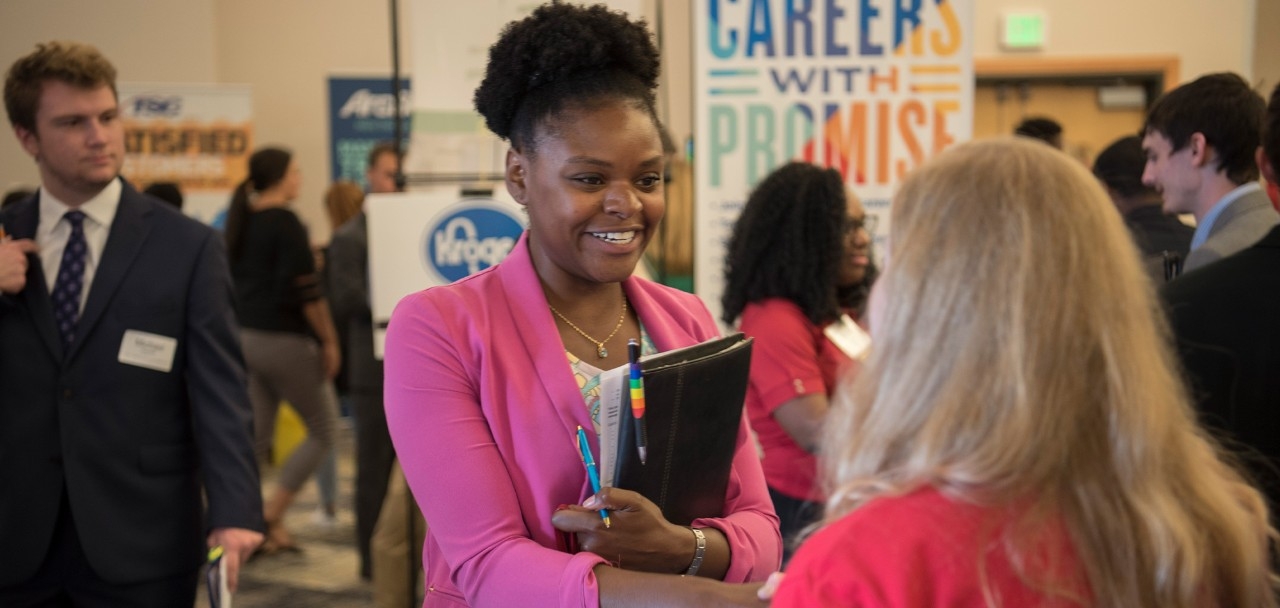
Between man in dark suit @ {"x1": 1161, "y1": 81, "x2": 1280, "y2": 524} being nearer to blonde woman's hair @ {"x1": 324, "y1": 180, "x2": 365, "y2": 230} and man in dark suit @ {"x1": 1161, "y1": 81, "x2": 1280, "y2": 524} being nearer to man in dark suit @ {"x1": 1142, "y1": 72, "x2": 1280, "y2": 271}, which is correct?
man in dark suit @ {"x1": 1142, "y1": 72, "x2": 1280, "y2": 271}

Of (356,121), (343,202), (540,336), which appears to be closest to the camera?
(540,336)

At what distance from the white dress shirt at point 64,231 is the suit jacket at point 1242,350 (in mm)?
2161

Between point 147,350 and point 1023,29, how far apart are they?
6.60 metres

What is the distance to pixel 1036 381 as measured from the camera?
3.10 ft

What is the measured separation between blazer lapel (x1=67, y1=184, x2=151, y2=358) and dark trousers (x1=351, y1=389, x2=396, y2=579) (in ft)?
6.99

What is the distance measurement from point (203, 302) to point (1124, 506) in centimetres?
201

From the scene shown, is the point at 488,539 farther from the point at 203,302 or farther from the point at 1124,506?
the point at 203,302

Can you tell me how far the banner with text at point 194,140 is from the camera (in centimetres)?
812

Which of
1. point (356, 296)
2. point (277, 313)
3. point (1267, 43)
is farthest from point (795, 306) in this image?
point (1267, 43)

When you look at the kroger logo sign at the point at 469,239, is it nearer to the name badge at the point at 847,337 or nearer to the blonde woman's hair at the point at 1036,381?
the name badge at the point at 847,337

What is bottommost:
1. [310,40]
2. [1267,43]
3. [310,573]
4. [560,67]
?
[310,573]

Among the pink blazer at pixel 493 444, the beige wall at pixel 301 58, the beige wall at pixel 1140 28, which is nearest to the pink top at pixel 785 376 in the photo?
the pink blazer at pixel 493 444

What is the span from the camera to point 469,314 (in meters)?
1.49

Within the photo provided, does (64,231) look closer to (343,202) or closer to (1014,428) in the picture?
(1014,428)
